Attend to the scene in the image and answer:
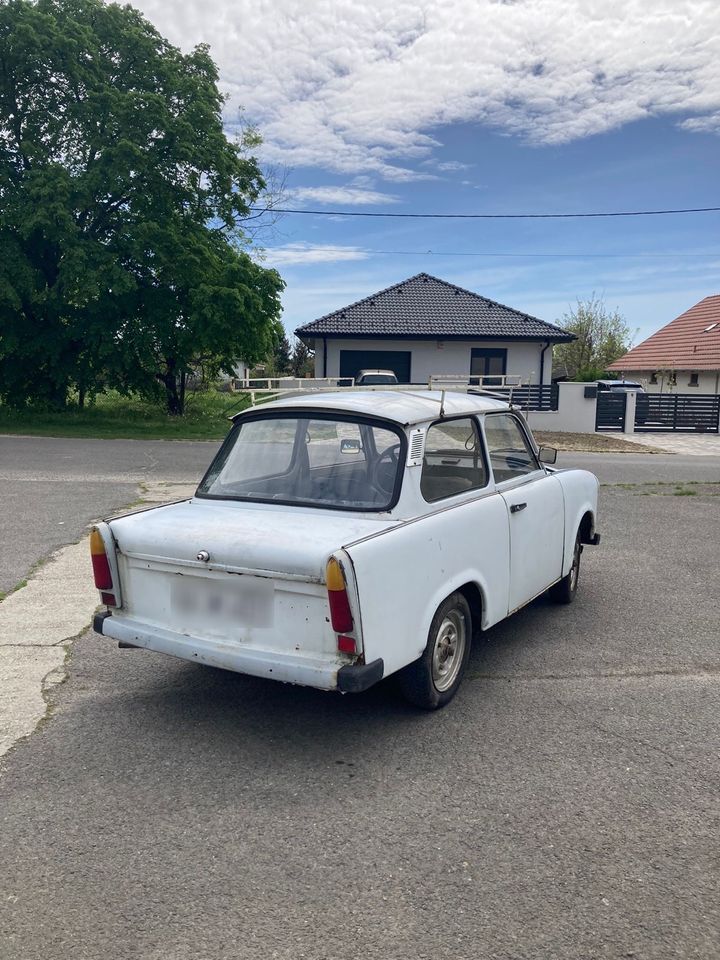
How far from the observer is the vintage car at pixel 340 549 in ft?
11.8

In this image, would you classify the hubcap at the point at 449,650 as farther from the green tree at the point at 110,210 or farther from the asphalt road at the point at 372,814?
the green tree at the point at 110,210

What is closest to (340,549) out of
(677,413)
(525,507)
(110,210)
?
(525,507)

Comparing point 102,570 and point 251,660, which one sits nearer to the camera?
point 251,660

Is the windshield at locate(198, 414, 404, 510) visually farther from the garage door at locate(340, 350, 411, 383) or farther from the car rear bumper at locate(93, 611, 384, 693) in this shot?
the garage door at locate(340, 350, 411, 383)

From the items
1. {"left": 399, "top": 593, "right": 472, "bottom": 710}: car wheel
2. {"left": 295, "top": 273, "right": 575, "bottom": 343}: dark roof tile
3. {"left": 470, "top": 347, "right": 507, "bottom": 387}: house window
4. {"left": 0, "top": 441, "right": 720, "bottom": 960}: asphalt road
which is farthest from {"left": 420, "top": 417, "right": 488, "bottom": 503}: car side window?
{"left": 470, "top": 347, "right": 507, "bottom": 387}: house window

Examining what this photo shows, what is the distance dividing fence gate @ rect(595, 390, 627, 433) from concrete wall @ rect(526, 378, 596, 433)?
1.17 feet

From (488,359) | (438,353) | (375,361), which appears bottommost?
(375,361)

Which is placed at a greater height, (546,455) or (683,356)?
(683,356)

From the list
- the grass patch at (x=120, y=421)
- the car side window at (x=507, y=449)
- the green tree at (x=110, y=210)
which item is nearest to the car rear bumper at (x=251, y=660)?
the car side window at (x=507, y=449)

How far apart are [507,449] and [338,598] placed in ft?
7.26

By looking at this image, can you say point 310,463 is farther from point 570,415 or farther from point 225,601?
point 570,415

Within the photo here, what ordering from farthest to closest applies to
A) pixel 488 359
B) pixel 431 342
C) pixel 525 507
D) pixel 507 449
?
pixel 488 359 < pixel 431 342 < pixel 507 449 < pixel 525 507

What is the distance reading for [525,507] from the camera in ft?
16.5

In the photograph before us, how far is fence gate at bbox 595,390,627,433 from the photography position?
1088 inches
